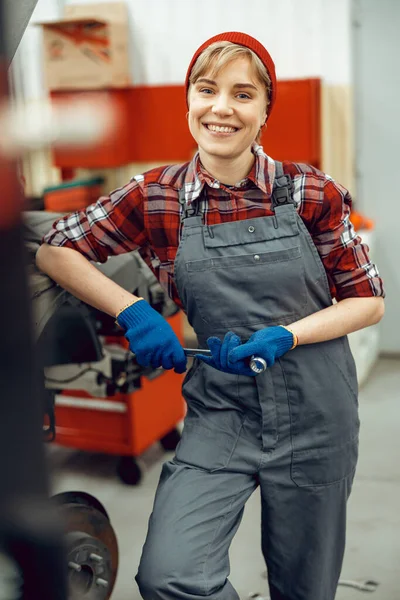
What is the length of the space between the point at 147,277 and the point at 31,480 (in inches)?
68.7

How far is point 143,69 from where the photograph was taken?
4.27m

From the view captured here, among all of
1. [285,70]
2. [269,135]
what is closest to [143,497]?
[269,135]

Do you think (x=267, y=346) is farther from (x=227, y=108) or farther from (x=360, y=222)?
(x=360, y=222)

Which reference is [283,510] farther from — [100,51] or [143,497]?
[100,51]

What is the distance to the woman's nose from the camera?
1484 millimetres

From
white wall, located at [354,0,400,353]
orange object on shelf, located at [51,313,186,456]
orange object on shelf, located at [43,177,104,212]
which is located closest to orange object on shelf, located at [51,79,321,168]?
orange object on shelf, located at [43,177,104,212]

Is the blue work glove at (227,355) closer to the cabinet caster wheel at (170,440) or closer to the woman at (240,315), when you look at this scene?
the woman at (240,315)

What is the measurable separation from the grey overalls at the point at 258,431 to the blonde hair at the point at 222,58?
0.68 feet

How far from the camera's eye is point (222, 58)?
57.8 inches

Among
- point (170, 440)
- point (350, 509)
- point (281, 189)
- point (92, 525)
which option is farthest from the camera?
point (170, 440)

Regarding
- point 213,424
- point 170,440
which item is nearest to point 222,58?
point 213,424

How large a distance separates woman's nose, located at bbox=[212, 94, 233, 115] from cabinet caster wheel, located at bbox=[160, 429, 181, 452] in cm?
188

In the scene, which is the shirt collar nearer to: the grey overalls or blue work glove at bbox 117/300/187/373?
the grey overalls

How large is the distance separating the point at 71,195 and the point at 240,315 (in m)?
2.37
